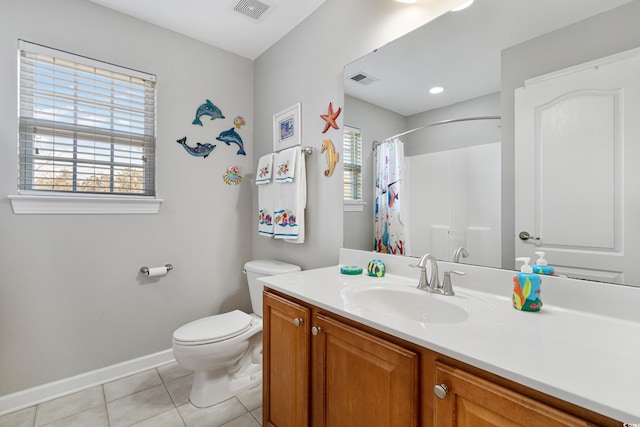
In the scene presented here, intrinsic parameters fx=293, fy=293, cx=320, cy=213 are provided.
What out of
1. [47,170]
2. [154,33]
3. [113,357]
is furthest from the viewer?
[154,33]

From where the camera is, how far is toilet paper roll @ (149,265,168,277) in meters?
2.07

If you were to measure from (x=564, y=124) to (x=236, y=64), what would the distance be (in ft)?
7.89

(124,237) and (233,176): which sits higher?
(233,176)

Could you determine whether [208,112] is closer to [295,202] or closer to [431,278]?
[295,202]

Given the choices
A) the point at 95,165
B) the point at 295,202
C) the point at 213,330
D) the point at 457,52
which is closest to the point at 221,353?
the point at 213,330

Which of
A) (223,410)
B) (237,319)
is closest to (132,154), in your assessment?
(237,319)

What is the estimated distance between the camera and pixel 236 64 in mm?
2535

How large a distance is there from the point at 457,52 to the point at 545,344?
118 cm

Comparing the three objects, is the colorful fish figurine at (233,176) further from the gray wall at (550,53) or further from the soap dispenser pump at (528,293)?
the soap dispenser pump at (528,293)

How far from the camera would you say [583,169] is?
942mm

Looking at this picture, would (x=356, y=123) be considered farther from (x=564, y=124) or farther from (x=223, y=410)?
(x=223, y=410)

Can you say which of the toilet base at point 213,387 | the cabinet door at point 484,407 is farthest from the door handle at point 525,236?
the toilet base at point 213,387

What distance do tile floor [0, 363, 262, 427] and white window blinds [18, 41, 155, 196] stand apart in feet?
4.20

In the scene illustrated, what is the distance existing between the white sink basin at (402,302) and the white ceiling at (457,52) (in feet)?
2.80
